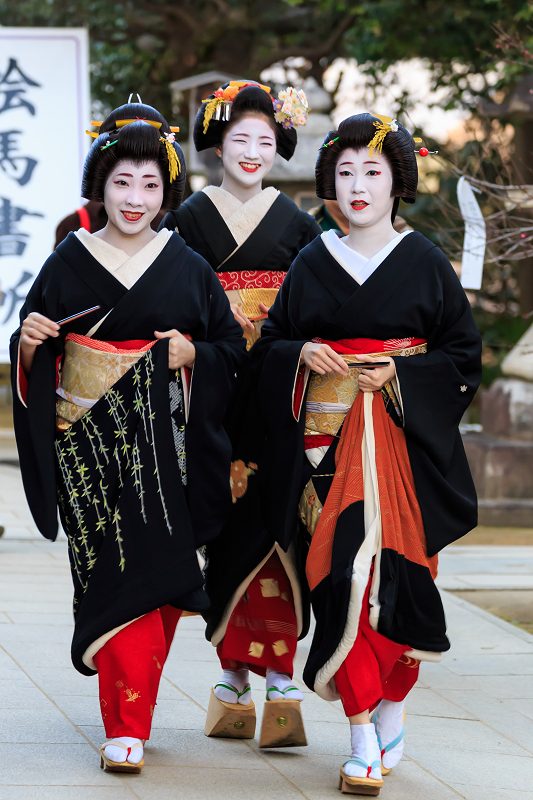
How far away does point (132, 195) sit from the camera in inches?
120

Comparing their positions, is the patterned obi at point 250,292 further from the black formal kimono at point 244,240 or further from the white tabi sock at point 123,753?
the white tabi sock at point 123,753

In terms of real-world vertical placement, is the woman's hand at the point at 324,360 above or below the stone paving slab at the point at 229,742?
above

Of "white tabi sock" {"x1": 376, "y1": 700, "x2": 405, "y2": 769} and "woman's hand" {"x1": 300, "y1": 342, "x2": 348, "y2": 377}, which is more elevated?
"woman's hand" {"x1": 300, "y1": 342, "x2": 348, "y2": 377}

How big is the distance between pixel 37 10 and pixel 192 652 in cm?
899

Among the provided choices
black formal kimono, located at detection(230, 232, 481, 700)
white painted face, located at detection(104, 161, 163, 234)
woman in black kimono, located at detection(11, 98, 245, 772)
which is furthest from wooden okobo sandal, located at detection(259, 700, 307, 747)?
white painted face, located at detection(104, 161, 163, 234)

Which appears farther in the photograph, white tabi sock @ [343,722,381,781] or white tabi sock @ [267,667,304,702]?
white tabi sock @ [267,667,304,702]

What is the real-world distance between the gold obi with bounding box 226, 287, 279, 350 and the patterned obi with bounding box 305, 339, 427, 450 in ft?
1.87

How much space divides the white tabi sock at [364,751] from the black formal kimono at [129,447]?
56 cm

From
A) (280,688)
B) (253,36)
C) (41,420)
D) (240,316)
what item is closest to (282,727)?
(280,688)

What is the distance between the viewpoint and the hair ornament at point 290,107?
3.57 metres

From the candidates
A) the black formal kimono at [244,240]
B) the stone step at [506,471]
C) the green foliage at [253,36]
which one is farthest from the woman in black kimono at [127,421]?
the green foliage at [253,36]

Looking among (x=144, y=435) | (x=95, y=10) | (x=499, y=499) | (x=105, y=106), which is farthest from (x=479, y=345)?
(x=105, y=106)

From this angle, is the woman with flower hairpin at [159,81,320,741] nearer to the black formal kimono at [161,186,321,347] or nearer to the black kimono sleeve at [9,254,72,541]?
the black formal kimono at [161,186,321,347]

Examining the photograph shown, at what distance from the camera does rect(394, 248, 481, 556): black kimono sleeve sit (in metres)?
2.91
